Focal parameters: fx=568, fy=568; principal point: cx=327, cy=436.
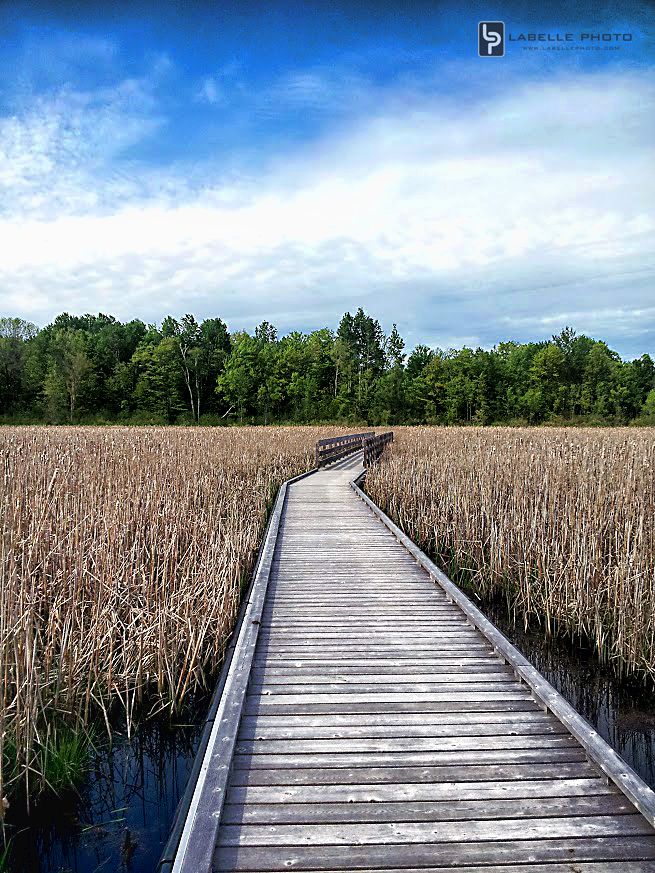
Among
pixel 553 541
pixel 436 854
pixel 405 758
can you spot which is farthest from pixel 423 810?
pixel 553 541

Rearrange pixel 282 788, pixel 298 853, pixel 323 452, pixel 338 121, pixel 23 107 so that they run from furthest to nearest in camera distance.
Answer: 1. pixel 323 452
2. pixel 338 121
3. pixel 23 107
4. pixel 282 788
5. pixel 298 853

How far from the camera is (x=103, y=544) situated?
15.1ft

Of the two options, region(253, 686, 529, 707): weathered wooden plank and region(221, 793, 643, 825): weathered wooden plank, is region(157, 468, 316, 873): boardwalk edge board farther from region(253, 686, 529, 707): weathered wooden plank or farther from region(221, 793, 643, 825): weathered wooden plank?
region(253, 686, 529, 707): weathered wooden plank

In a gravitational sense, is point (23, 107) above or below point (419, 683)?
above

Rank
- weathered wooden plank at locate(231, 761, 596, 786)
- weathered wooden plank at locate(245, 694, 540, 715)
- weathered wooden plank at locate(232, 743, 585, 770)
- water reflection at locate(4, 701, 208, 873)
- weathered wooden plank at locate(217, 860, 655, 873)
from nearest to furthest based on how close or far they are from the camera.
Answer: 1. weathered wooden plank at locate(217, 860, 655, 873)
2. weathered wooden plank at locate(231, 761, 596, 786)
3. weathered wooden plank at locate(232, 743, 585, 770)
4. water reflection at locate(4, 701, 208, 873)
5. weathered wooden plank at locate(245, 694, 540, 715)

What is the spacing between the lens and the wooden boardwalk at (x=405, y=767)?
76.4 inches

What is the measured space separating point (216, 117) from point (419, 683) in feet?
30.4

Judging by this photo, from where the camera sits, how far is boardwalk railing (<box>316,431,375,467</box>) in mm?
13883

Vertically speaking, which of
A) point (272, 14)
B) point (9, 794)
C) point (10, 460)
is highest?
point (272, 14)

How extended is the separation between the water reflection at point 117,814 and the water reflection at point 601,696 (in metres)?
2.53

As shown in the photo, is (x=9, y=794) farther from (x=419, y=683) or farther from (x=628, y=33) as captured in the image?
(x=628, y=33)

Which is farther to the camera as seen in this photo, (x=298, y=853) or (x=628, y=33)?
(x=628, y=33)

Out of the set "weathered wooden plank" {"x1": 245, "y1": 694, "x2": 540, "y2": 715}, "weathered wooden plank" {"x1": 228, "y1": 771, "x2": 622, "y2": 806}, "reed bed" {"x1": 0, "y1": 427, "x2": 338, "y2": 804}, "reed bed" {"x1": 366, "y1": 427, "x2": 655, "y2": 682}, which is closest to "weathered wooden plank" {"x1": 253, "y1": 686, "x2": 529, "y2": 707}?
"weathered wooden plank" {"x1": 245, "y1": 694, "x2": 540, "y2": 715}

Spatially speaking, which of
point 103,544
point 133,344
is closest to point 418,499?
point 103,544
